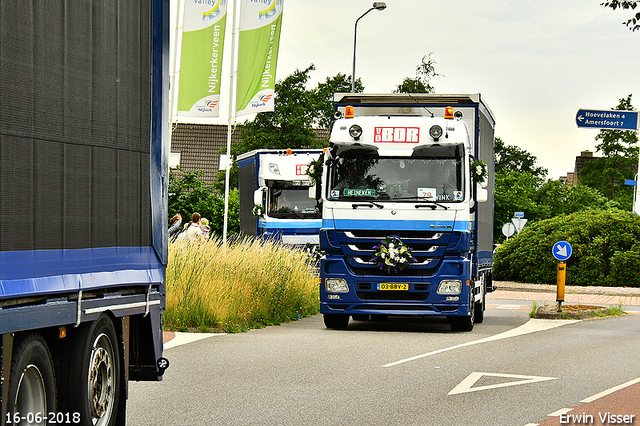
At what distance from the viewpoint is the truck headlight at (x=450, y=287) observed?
588 inches

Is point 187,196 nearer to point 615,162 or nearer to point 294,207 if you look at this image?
point 294,207

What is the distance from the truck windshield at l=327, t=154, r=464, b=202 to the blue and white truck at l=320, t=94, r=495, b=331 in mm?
15

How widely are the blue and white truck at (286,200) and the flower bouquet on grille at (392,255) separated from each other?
31.0 ft

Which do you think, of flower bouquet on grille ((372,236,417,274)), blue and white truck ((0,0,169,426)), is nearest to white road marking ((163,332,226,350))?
flower bouquet on grille ((372,236,417,274))

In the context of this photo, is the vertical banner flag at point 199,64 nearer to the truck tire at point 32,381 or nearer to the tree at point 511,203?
the truck tire at point 32,381

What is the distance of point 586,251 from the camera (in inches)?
1198

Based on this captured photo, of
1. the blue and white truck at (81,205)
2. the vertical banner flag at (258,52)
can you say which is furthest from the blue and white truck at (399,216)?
the vertical banner flag at (258,52)

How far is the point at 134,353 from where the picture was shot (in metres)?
7.31

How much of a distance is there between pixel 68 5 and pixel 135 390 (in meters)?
4.59

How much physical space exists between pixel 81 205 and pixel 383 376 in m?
5.13

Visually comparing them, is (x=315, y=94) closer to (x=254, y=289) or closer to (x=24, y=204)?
(x=254, y=289)

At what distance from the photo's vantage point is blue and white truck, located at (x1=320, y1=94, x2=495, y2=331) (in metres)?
14.9

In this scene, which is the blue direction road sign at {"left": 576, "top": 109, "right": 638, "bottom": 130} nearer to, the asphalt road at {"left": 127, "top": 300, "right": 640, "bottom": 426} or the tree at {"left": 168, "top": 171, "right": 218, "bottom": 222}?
the asphalt road at {"left": 127, "top": 300, "right": 640, "bottom": 426}

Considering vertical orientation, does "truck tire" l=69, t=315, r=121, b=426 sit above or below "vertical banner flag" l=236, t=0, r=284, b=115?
below
